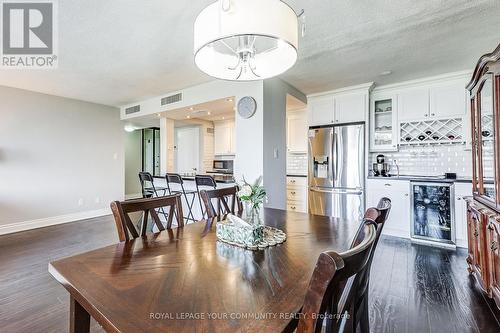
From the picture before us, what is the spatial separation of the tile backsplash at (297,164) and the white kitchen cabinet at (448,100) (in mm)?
2324

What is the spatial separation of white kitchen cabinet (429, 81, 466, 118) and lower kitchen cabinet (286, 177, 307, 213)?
235 centimetres

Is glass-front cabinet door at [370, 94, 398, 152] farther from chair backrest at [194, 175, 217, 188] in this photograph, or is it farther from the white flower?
the white flower

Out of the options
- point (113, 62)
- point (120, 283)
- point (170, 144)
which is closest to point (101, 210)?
point (170, 144)

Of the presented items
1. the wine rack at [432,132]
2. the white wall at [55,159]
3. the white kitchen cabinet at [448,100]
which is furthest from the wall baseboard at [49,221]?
the white kitchen cabinet at [448,100]

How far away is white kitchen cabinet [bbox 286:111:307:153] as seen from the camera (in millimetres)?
4996

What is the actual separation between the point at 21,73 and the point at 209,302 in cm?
470

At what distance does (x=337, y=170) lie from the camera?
Result: 13.7 feet

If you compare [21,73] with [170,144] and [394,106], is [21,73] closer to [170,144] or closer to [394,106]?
[170,144]

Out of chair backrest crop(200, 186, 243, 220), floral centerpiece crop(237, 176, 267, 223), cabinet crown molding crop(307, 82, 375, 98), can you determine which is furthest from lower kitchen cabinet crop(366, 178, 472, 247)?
floral centerpiece crop(237, 176, 267, 223)

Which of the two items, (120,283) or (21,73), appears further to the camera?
(21,73)

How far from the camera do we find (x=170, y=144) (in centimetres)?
546

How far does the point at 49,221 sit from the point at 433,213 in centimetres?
654

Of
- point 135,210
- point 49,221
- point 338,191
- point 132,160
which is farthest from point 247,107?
point 132,160

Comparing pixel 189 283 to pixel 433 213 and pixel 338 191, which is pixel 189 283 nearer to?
pixel 338 191
